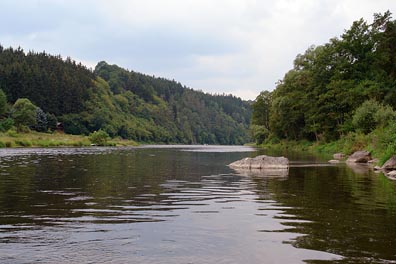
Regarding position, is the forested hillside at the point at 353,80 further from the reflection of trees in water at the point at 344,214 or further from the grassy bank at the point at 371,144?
the reflection of trees in water at the point at 344,214

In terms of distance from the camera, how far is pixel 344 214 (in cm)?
1363

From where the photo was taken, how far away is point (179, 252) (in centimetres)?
902

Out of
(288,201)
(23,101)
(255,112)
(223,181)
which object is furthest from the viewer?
(255,112)

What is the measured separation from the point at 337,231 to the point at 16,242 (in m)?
7.96

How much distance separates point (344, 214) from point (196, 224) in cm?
505

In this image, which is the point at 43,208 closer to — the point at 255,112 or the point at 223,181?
the point at 223,181

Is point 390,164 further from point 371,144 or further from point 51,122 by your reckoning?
point 51,122

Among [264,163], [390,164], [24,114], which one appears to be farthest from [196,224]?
[24,114]

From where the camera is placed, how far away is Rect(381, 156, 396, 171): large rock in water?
3106 cm

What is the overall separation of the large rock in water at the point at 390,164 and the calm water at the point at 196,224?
11431 millimetres

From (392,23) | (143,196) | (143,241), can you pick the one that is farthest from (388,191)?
(392,23)

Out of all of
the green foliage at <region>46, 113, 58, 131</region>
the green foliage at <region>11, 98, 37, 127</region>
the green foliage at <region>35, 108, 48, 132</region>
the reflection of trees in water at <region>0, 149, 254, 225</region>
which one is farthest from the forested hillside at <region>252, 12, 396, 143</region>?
the green foliage at <region>46, 113, 58, 131</region>

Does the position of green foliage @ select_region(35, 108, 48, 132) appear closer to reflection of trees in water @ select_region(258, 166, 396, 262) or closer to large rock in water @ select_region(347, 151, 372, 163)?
large rock in water @ select_region(347, 151, 372, 163)

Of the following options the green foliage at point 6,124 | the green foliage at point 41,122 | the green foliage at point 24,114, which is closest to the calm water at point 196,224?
the green foliage at point 6,124
